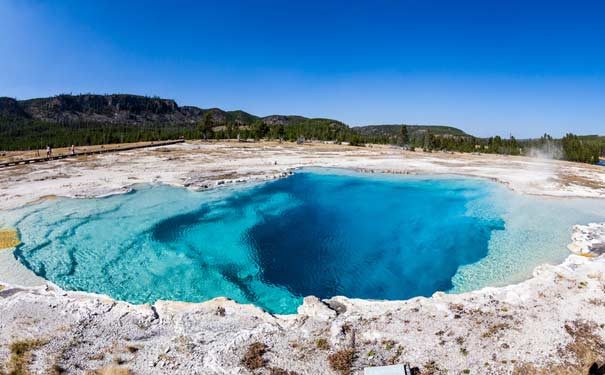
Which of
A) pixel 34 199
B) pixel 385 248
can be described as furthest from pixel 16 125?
pixel 385 248

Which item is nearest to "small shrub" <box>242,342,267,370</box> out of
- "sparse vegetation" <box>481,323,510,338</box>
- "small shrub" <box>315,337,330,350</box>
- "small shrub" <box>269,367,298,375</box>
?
"small shrub" <box>269,367,298,375</box>

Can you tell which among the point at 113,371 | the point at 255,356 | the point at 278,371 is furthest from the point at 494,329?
the point at 113,371

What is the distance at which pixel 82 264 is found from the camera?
15.1 metres

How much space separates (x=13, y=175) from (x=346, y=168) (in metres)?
38.6

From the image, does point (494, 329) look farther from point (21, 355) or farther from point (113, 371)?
point (21, 355)

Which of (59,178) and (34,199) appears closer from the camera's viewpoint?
(34,199)

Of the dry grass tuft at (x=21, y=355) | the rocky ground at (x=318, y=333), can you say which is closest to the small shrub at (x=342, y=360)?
the rocky ground at (x=318, y=333)

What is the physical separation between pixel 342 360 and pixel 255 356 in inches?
82.9

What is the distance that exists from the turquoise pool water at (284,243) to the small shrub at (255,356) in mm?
3378

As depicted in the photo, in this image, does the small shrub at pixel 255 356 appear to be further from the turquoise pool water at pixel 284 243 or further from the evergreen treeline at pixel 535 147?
the evergreen treeline at pixel 535 147

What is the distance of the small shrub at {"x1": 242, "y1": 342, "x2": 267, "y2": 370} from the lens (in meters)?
7.80

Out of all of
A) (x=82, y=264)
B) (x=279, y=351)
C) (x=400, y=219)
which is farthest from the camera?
(x=400, y=219)

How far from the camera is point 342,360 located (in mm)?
7883

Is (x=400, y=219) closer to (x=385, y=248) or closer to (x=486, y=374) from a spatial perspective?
(x=385, y=248)
